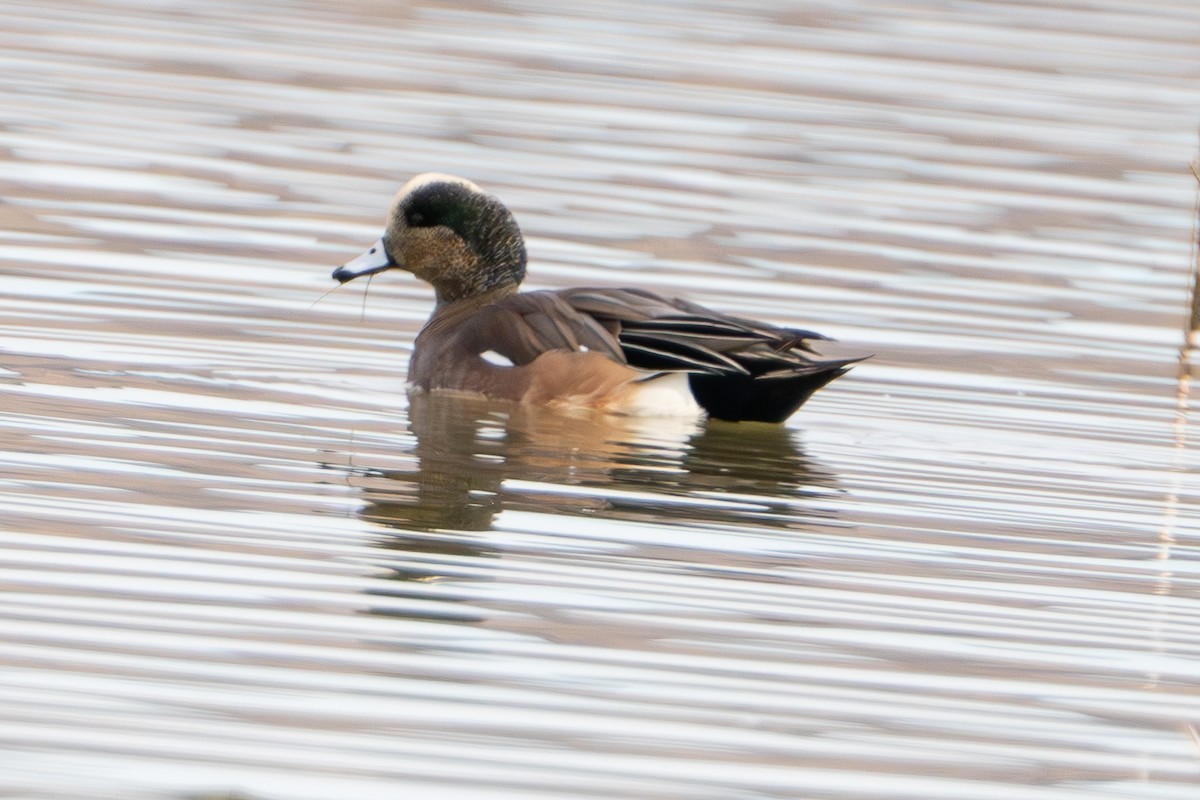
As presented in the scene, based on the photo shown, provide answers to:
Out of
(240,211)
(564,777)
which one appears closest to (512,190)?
(240,211)

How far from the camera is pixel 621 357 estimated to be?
26.8 ft

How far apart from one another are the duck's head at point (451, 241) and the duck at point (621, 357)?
32 cm

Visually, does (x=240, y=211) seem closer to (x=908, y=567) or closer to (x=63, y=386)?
(x=63, y=386)

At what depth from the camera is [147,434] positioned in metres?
7.20

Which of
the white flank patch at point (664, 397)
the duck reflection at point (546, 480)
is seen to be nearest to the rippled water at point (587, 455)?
the duck reflection at point (546, 480)

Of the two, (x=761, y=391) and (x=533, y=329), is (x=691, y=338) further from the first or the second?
(x=533, y=329)

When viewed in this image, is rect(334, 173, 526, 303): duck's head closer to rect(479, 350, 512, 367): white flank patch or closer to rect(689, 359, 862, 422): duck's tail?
rect(479, 350, 512, 367): white flank patch

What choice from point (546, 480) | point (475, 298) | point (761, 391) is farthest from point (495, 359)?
point (546, 480)

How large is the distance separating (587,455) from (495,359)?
42.6 inches

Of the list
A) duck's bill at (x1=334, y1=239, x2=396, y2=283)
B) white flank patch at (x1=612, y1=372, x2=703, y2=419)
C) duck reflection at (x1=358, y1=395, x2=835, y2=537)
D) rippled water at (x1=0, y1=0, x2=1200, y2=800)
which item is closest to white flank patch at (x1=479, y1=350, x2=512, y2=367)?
duck reflection at (x1=358, y1=395, x2=835, y2=537)

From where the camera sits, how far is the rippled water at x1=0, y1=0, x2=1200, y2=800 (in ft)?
15.4

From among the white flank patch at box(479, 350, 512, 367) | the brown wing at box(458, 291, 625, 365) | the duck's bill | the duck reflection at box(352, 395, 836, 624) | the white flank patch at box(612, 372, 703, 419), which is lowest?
the duck reflection at box(352, 395, 836, 624)

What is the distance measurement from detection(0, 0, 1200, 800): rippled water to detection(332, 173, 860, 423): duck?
0.15 metres

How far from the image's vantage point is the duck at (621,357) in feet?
26.3
